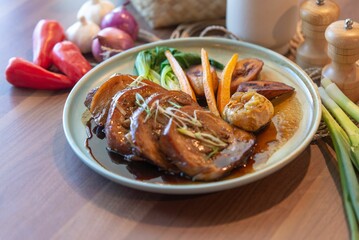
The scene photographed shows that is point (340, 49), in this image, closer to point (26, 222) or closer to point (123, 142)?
point (123, 142)

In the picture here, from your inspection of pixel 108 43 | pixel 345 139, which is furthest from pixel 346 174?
pixel 108 43

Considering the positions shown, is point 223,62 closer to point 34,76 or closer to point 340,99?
point 340,99

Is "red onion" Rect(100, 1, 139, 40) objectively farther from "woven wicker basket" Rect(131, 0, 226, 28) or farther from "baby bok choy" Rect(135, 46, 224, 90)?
"baby bok choy" Rect(135, 46, 224, 90)

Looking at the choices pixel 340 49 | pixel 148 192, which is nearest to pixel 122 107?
pixel 148 192

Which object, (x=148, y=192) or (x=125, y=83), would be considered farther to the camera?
(x=125, y=83)

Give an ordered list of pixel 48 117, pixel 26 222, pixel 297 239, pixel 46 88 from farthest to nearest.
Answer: pixel 46 88 < pixel 48 117 < pixel 26 222 < pixel 297 239

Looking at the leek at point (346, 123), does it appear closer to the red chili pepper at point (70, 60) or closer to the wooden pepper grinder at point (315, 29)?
the wooden pepper grinder at point (315, 29)
